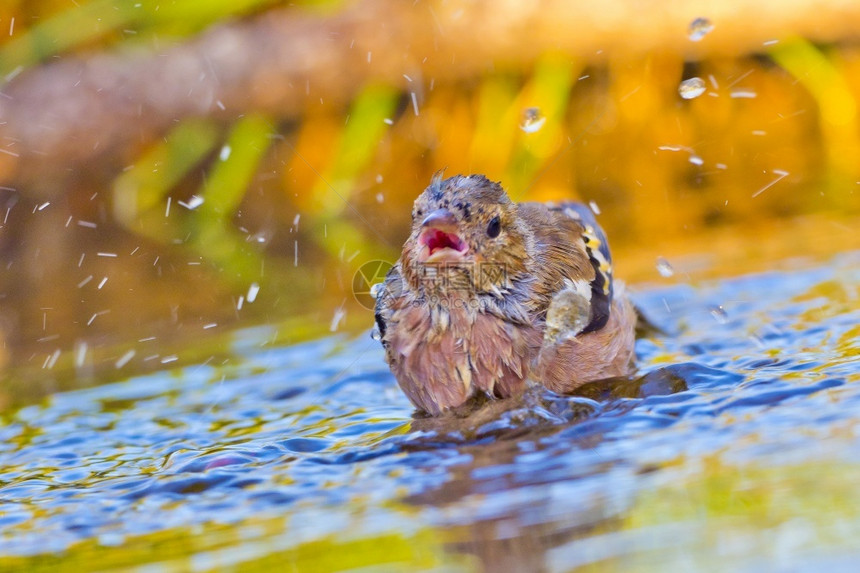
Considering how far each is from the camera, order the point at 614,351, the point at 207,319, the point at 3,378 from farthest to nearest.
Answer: the point at 207,319 < the point at 3,378 < the point at 614,351

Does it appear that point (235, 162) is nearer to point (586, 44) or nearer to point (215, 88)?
point (215, 88)

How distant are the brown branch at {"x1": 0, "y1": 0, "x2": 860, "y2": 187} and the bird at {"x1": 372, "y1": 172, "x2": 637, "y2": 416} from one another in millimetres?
5512

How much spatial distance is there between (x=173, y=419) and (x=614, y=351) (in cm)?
206

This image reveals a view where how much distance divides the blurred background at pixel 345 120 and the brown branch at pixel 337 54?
2 cm

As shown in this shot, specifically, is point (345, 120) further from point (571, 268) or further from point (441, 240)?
point (441, 240)

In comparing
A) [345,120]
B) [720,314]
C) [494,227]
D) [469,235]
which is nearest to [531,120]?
[720,314]

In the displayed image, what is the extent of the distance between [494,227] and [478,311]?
360 mm

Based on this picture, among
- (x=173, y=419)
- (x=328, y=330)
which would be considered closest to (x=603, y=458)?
(x=173, y=419)

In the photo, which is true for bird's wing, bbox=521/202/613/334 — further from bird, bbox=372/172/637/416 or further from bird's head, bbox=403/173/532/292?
bird's head, bbox=403/173/532/292

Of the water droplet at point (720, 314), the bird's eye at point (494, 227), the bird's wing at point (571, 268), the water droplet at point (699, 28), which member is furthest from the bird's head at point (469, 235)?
the water droplet at point (699, 28)

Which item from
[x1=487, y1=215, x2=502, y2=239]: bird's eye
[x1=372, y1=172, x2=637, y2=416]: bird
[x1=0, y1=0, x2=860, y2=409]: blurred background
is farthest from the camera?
[x1=0, y1=0, x2=860, y2=409]: blurred background

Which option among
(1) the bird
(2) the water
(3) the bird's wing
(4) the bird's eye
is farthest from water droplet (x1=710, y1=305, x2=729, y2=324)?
(4) the bird's eye

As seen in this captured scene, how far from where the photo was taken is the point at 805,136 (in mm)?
10938

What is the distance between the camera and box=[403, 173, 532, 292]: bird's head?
4.65 metres
